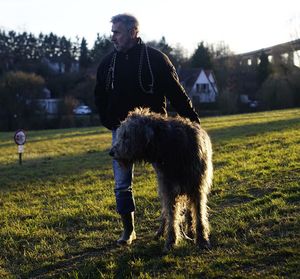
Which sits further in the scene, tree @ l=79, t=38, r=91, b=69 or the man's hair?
tree @ l=79, t=38, r=91, b=69

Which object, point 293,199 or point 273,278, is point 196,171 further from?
point 293,199

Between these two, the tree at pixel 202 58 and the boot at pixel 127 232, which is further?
the tree at pixel 202 58

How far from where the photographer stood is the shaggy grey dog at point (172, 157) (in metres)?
5.08

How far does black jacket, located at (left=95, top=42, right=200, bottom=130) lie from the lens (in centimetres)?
566

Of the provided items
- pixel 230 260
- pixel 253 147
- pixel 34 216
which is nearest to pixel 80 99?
pixel 253 147

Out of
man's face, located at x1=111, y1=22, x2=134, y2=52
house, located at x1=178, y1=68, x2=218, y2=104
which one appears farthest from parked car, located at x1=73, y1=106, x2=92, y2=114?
man's face, located at x1=111, y1=22, x2=134, y2=52

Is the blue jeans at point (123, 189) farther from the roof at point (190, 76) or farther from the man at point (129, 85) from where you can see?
the roof at point (190, 76)

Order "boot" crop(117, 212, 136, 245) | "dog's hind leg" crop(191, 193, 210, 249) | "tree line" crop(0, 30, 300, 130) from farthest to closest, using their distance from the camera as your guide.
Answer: "tree line" crop(0, 30, 300, 130), "boot" crop(117, 212, 136, 245), "dog's hind leg" crop(191, 193, 210, 249)

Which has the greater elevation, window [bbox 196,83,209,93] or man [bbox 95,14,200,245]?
window [bbox 196,83,209,93]

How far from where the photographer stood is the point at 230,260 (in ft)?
15.3

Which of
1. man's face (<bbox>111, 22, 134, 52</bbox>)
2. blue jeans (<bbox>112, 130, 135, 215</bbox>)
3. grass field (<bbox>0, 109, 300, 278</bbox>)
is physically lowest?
grass field (<bbox>0, 109, 300, 278</bbox>)

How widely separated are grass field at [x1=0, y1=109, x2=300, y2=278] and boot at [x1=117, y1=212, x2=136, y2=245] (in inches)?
5.7

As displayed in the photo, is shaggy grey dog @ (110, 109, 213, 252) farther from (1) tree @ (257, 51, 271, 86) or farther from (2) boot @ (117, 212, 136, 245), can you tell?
(1) tree @ (257, 51, 271, 86)

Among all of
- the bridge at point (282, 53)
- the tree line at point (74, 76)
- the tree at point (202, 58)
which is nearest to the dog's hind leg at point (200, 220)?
the tree line at point (74, 76)
